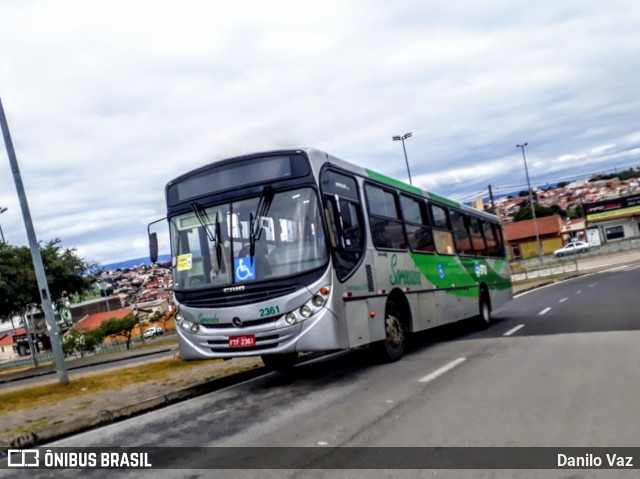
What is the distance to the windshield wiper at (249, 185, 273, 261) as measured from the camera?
880 cm

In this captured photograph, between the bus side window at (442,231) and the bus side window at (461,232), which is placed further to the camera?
the bus side window at (461,232)

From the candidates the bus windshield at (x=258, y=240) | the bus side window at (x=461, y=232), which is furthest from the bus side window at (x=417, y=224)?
the bus windshield at (x=258, y=240)

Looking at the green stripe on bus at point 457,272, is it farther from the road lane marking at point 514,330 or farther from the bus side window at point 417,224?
the road lane marking at point 514,330

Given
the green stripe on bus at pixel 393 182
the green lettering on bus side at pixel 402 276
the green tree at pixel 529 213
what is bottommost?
the green lettering on bus side at pixel 402 276

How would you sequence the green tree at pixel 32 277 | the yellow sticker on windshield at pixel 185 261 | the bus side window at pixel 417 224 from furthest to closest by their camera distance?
the green tree at pixel 32 277 < the bus side window at pixel 417 224 < the yellow sticker on windshield at pixel 185 261

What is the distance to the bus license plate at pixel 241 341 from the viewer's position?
8633 mm

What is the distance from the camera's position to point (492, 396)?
285 inches

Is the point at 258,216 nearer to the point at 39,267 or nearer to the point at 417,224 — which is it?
the point at 417,224

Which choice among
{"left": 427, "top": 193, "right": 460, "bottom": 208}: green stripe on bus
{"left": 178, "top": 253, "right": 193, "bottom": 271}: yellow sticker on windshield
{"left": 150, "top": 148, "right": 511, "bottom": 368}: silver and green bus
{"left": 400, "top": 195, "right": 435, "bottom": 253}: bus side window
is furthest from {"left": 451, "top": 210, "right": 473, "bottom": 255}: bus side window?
{"left": 178, "top": 253, "right": 193, "bottom": 271}: yellow sticker on windshield

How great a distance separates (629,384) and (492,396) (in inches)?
63.9

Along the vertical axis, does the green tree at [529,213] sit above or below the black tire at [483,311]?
above

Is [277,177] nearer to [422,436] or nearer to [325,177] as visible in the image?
[325,177]
